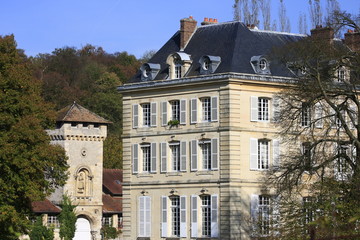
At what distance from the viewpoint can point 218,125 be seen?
5306 cm

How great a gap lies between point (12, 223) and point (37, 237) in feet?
53.2

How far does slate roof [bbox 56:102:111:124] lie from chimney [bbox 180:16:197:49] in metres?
19.9

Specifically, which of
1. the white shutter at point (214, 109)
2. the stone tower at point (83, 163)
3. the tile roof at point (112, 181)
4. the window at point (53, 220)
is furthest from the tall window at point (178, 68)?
the tile roof at point (112, 181)

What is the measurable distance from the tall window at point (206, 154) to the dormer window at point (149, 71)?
16.7 ft

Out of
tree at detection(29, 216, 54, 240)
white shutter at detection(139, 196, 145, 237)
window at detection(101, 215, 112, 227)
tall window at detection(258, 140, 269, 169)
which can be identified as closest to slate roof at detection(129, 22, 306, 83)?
tall window at detection(258, 140, 269, 169)

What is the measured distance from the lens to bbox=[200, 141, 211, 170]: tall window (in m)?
53.6

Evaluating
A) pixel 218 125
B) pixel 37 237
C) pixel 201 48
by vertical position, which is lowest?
pixel 37 237

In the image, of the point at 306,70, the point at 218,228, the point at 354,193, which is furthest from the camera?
the point at 218,228

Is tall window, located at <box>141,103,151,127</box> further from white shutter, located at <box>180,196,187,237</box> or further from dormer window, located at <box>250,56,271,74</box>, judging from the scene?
dormer window, located at <box>250,56,271,74</box>

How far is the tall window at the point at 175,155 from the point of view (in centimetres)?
5506

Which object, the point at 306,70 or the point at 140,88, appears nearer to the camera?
the point at 306,70

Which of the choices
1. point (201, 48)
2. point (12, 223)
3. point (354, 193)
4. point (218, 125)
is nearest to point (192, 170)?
point (218, 125)

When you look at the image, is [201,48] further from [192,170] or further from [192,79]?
[192,170]

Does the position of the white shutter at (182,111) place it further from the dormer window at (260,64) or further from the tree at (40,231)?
the tree at (40,231)
